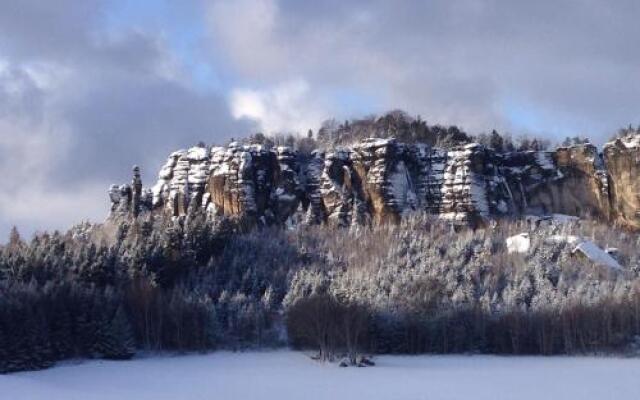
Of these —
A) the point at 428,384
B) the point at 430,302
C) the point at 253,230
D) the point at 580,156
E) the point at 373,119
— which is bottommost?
the point at 428,384

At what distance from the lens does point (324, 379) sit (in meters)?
44.3

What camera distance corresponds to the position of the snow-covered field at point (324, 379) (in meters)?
37.8

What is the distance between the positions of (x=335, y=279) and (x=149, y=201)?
130ft

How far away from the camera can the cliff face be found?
3834 inches

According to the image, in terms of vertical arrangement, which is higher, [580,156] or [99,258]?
[580,156]

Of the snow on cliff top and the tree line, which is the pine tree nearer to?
the tree line

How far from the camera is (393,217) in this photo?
97.0 meters

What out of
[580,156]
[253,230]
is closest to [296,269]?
[253,230]

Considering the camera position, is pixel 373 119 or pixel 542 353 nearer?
pixel 542 353

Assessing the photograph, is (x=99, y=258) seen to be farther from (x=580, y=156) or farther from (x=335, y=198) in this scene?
(x=580, y=156)

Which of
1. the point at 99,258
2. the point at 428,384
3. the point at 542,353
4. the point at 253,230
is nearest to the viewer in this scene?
the point at 428,384

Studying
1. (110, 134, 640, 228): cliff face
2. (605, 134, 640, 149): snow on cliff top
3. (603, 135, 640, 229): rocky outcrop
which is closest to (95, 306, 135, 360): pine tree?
(110, 134, 640, 228): cliff face

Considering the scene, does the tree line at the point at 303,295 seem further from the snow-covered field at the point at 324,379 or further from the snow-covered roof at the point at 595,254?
the snow-covered field at the point at 324,379

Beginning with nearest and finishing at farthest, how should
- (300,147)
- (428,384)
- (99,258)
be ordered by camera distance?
1. (428,384)
2. (99,258)
3. (300,147)
